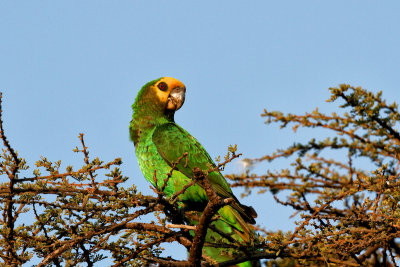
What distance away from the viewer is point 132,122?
6.43m

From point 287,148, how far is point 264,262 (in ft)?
4.75

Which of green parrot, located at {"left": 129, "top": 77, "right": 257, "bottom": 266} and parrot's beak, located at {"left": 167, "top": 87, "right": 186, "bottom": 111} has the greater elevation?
parrot's beak, located at {"left": 167, "top": 87, "right": 186, "bottom": 111}

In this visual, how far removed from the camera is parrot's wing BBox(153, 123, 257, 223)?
545cm

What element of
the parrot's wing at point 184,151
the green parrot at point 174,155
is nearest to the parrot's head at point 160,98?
the green parrot at point 174,155

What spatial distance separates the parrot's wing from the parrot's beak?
26.5 inches

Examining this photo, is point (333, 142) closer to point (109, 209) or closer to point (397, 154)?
point (397, 154)

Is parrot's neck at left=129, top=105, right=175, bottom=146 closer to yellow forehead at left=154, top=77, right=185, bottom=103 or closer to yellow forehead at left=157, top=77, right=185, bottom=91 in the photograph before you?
yellow forehead at left=154, top=77, right=185, bottom=103

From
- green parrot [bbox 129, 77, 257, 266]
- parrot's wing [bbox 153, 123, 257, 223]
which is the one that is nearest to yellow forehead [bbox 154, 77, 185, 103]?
green parrot [bbox 129, 77, 257, 266]

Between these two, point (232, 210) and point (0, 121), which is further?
point (232, 210)

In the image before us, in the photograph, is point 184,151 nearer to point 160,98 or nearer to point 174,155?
point 174,155

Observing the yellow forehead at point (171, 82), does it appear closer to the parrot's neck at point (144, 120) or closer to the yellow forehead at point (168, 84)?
the yellow forehead at point (168, 84)

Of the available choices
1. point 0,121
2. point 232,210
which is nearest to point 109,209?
point 0,121

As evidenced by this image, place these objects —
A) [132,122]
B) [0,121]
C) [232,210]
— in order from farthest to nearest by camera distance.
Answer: [132,122] → [232,210] → [0,121]

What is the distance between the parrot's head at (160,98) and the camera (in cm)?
659
